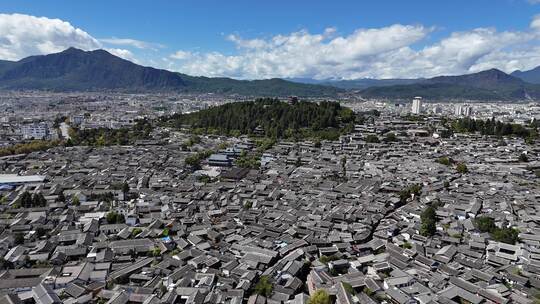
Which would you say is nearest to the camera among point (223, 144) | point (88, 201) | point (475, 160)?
point (88, 201)

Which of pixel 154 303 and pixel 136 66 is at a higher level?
pixel 136 66

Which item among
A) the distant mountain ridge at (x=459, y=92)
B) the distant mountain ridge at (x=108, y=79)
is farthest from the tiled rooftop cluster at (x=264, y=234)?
the distant mountain ridge at (x=459, y=92)

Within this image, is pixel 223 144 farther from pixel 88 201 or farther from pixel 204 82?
pixel 204 82

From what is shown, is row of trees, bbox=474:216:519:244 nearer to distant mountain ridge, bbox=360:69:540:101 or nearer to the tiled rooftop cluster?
the tiled rooftop cluster

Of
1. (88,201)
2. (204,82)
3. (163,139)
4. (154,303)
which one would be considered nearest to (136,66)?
(204,82)

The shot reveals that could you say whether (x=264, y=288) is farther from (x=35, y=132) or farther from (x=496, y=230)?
(x=35, y=132)

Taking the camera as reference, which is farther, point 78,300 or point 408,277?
point 408,277

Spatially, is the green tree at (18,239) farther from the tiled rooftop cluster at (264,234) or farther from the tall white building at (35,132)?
the tall white building at (35,132)
